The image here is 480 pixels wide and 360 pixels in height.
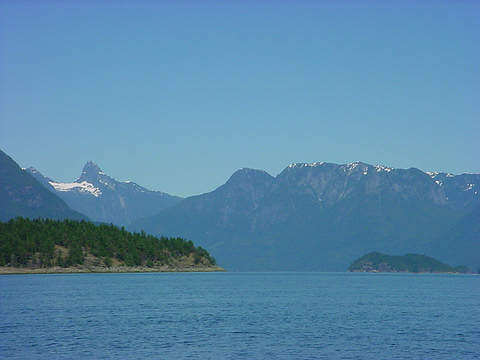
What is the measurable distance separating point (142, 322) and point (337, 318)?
35211 millimetres

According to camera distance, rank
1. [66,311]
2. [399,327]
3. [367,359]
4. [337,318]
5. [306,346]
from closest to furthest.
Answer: [367,359] → [306,346] → [399,327] → [337,318] → [66,311]

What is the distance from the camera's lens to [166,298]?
556 feet

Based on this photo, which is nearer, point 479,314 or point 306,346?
point 306,346

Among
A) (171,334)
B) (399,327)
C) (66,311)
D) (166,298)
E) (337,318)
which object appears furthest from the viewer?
(166,298)

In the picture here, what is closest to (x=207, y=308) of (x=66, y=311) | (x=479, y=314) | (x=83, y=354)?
(x=66, y=311)

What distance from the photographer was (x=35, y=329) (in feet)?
317

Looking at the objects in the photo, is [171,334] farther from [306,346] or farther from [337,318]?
[337,318]

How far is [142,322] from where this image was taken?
4299 inches

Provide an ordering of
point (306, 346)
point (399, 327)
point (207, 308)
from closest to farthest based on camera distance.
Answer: point (306, 346)
point (399, 327)
point (207, 308)

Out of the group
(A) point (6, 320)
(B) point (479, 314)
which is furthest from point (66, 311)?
(B) point (479, 314)

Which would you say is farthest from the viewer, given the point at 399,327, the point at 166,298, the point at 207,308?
the point at 166,298

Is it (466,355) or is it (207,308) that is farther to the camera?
(207,308)

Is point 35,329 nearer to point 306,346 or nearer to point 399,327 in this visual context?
point 306,346

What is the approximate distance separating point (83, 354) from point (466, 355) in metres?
44.7
